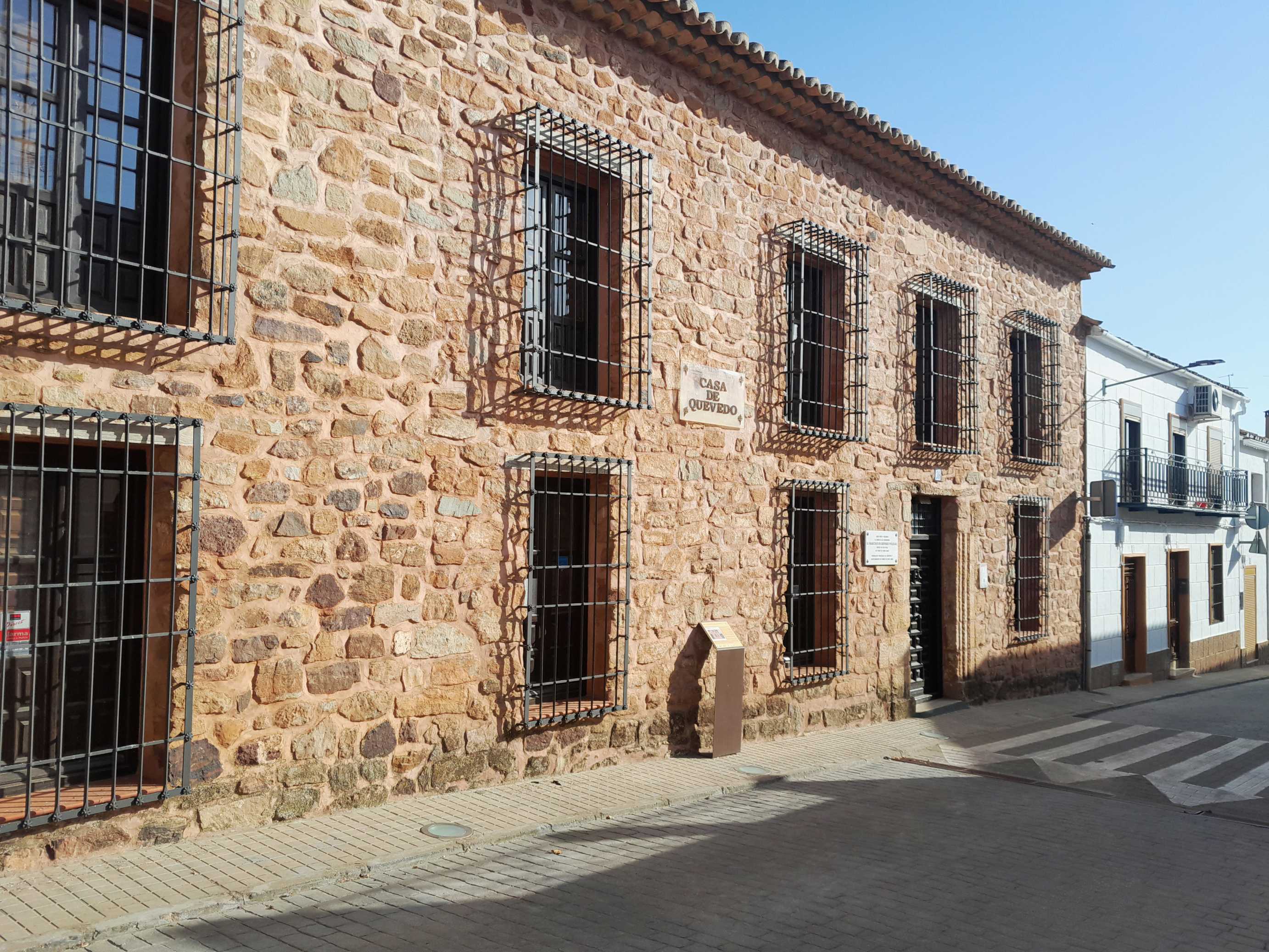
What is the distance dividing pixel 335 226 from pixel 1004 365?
9.86 m

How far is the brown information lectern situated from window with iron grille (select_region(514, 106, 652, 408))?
7.04ft

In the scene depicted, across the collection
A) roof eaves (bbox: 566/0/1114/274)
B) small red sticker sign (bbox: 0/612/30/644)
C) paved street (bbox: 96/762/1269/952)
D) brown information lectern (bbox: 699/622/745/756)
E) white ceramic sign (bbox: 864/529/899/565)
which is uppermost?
roof eaves (bbox: 566/0/1114/274)

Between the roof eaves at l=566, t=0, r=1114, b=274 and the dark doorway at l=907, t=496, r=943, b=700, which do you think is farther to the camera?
the dark doorway at l=907, t=496, r=943, b=700

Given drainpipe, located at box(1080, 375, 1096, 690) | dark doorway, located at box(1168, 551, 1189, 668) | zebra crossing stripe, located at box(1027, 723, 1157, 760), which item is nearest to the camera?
zebra crossing stripe, located at box(1027, 723, 1157, 760)

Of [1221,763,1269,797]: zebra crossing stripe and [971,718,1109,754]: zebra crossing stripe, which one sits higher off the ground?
[1221,763,1269,797]: zebra crossing stripe

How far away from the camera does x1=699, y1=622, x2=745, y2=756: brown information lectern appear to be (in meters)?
8.25

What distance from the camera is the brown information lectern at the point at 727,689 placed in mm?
8250

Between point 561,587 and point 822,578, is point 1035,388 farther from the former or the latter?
point 561,587

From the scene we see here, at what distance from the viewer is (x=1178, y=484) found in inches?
704

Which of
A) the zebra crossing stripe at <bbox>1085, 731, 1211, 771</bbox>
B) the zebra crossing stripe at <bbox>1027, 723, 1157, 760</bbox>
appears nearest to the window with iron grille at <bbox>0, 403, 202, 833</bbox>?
the zebra crossing stripe at <bbox>1027, 723, 1157, 760</bbox>

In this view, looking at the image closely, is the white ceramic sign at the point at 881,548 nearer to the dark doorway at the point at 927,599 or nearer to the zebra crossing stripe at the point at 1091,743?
the dark doorway at the point at 927,599

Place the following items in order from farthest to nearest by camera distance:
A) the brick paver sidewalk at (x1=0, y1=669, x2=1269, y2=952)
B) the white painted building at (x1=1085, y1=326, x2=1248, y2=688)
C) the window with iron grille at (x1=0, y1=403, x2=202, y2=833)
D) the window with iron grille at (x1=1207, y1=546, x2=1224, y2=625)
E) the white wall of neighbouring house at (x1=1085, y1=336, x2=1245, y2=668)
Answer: the window with iron grille at (x1=1207, y1=546, x2=1224, y2=625), the white painted building at (x1=1085, y1=326, x2=1248, y2=688), the white wall of neighbouring house at (x1=1085, y1=336, x2=1245, y2=668), the window with iron grille at (x1=0, y1=403, x2=202, y2=833), the brick paver sidewalk at (x1=0, y1=669, x2=1269, y2=952)

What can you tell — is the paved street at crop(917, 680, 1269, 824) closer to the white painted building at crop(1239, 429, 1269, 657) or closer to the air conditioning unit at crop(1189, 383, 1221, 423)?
the air conditioning unit at crop(1189, 383, 1221, 423)

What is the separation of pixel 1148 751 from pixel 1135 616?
7800mm
